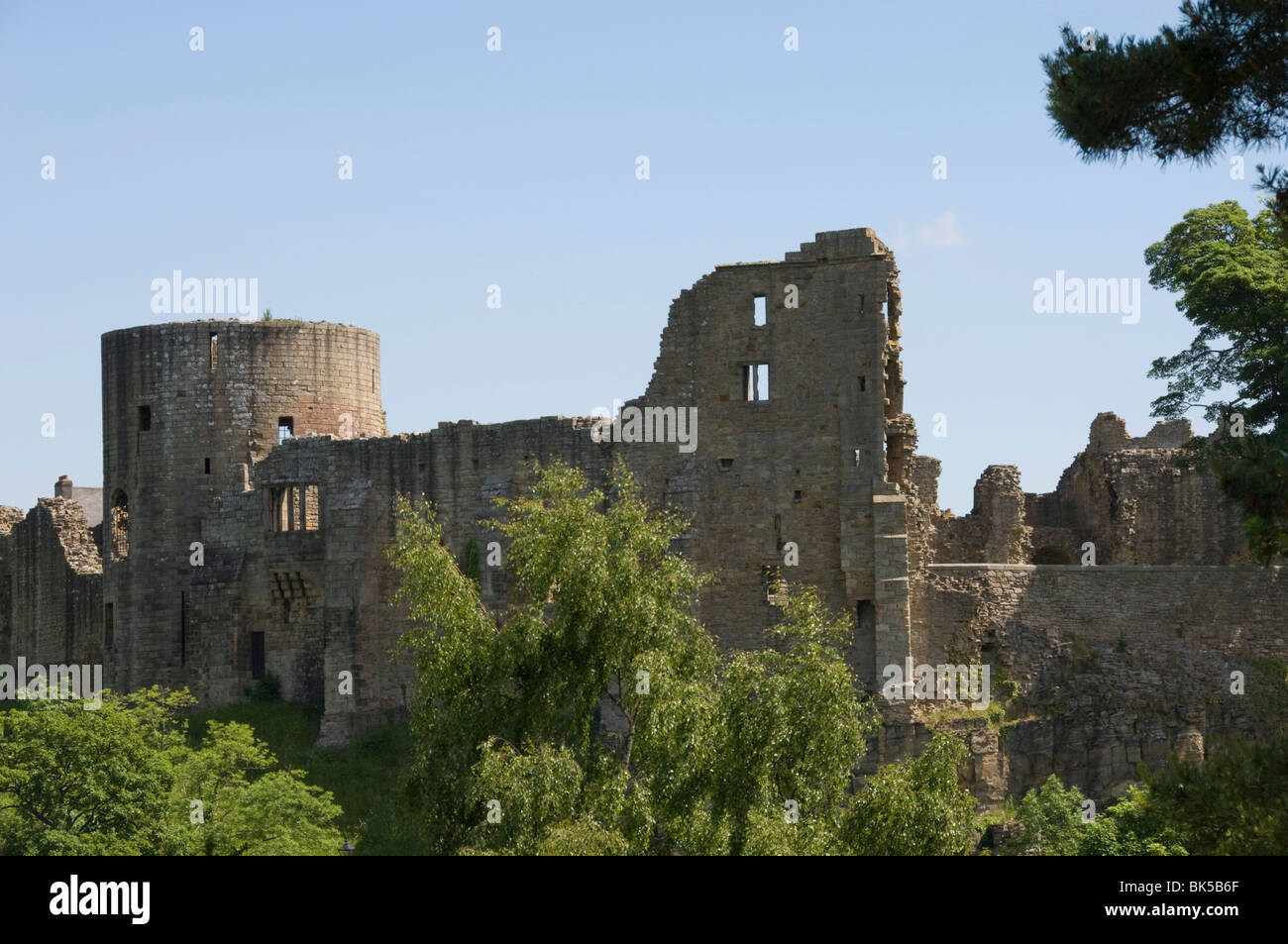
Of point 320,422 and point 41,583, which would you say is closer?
point 320,422

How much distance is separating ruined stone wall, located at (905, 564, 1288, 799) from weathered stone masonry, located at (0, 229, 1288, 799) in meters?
0.04

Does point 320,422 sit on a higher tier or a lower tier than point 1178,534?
higher

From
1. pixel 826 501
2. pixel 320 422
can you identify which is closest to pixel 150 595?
pixel 320 422

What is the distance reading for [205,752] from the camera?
37.8 m

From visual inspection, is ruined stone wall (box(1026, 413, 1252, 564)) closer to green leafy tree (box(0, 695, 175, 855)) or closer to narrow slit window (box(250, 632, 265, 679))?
narrow slit window (box(250, 632, 265, 679))

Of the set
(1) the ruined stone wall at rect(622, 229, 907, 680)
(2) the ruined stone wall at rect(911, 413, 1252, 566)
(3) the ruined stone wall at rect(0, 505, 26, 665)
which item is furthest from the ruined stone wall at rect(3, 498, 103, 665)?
(2) the ruined stone wall at rect(911, 413, 1252, 566)

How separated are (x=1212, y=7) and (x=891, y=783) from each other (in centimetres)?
1124

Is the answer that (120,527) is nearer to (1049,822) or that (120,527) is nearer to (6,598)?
(6,598)

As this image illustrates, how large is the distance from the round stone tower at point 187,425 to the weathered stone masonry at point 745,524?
6cm

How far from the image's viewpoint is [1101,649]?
1539 inches

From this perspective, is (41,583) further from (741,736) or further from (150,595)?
(741,736)

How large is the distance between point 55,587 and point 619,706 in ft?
92.1

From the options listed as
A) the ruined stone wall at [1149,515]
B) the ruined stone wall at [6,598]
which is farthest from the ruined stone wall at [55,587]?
the ruined stone wall at [1149,515]

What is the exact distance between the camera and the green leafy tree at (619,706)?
89.6 ft
